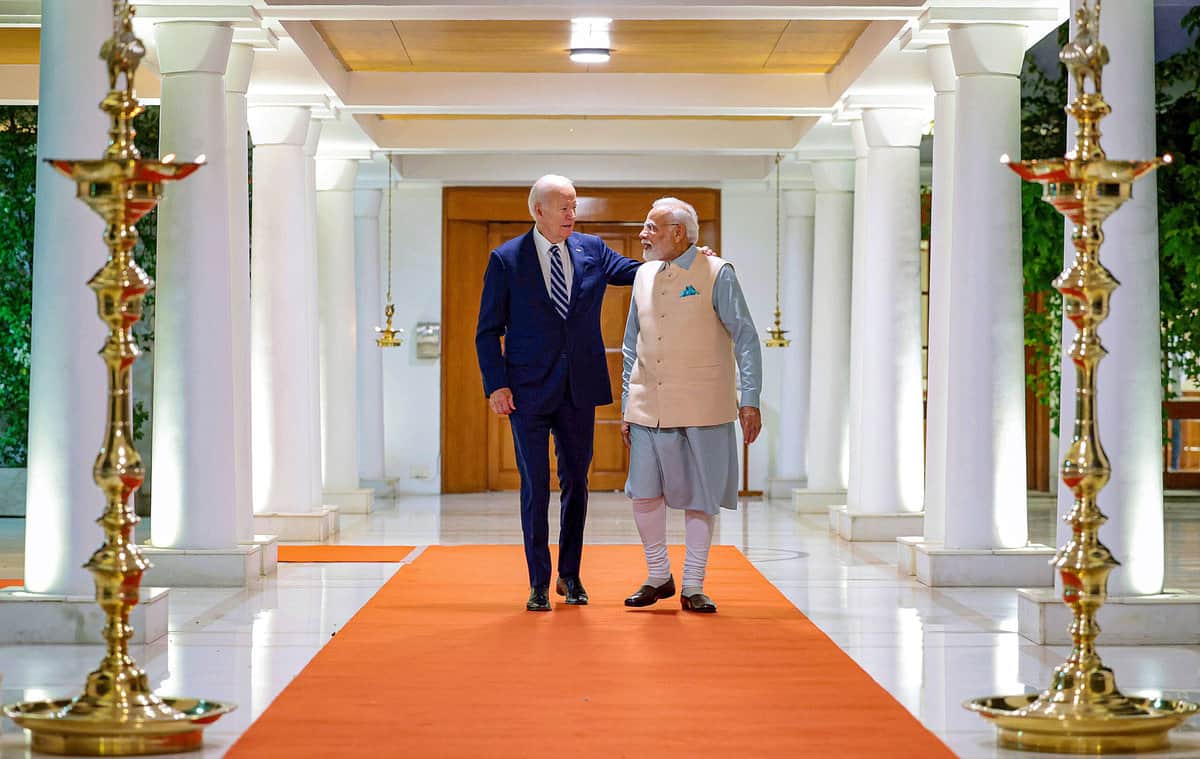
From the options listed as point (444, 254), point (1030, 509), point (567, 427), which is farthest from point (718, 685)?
point (444, 254)

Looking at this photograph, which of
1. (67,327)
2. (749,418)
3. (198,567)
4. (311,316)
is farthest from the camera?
(311,316)

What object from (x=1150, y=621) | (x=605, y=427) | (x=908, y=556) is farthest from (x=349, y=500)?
(x=1150, y=621)

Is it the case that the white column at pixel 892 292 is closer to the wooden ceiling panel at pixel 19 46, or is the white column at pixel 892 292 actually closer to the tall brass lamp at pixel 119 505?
the wooden ceiling panel at pixel 19 46

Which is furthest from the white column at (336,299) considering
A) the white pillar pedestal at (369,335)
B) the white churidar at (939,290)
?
the white churidar at (939,290)

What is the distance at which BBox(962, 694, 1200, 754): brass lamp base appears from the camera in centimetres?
396

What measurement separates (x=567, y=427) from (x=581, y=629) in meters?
0.92

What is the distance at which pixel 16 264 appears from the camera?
13188 millimetres

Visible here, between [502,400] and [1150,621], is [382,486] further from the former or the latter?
[1150,621]

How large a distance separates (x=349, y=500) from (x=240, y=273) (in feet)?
15.3

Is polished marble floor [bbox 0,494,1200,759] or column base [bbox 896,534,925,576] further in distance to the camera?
column base [bbox 896,534,925,576]

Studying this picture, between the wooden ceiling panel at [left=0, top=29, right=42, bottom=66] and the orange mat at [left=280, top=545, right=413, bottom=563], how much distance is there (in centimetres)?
344

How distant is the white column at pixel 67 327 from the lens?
575cm

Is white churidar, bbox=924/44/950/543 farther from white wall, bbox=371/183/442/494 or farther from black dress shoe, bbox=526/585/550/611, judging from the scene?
white wall, bbox=371/183/442/494

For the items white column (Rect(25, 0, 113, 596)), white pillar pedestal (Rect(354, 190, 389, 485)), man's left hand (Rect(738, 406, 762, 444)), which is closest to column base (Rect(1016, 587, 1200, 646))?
man's left hand (Rect(738, 406, 762, 444))
